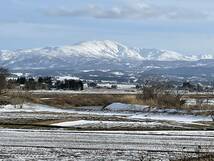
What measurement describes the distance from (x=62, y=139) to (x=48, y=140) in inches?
42.7

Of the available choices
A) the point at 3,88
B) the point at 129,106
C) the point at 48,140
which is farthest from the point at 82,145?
the point at 3,88

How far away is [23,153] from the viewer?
73.3 ft

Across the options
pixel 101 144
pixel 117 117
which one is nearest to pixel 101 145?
pixel 101 144

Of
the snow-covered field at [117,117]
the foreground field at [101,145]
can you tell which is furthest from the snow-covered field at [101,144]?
the snow-covered field at [117,117]

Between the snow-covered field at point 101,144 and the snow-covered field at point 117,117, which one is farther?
the snow-covered field at point 117,117

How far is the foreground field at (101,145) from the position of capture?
21719 millimetres

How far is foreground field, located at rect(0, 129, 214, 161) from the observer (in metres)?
21.7

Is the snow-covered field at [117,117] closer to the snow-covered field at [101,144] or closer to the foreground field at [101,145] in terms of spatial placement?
the snow-covered field at [101,144]

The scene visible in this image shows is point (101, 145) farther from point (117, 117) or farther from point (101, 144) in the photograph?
point (117, 117)

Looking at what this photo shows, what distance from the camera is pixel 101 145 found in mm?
26422

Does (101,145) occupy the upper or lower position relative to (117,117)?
upper

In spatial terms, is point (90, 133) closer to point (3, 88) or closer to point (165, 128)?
point (165, 128)

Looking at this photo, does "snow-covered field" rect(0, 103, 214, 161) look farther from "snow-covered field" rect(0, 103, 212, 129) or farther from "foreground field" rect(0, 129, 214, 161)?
"snow-covered field" rect(0, 103, 212, 129)

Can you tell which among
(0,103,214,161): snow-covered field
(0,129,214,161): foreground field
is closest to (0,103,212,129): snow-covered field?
(0,103,214,161): snow-covered field
